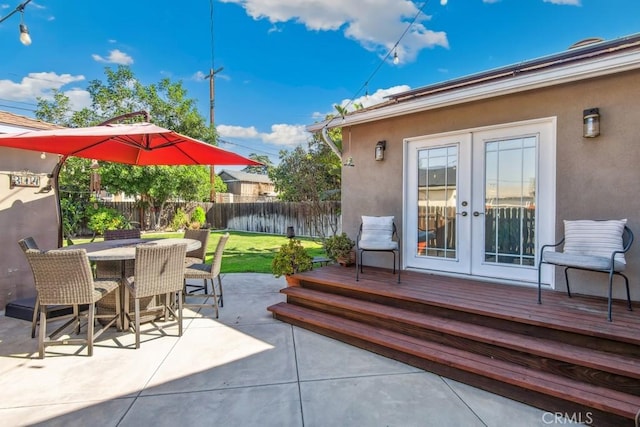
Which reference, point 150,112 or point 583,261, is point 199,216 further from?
point 583,261

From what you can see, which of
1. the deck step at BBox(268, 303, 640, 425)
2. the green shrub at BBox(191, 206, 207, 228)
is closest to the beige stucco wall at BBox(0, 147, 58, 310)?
the deck step at BBox(268, 303, 640, 425)

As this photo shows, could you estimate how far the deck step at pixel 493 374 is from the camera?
2.11 m

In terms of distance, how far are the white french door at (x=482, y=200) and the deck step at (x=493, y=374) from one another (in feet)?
5.84

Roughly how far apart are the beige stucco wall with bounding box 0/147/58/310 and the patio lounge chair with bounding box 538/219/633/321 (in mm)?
6547

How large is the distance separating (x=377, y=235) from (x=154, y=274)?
296 centimetres

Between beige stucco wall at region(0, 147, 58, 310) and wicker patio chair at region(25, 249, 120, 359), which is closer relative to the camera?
wicker patio chair at region(25, 249, 120, 359)

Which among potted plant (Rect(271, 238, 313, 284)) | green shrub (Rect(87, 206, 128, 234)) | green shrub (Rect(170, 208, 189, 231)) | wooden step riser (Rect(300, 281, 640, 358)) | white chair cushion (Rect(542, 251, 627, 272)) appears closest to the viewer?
wooden step riser (Rect(300, 281, 640, 358))

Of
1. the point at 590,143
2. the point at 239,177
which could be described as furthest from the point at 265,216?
the point at 239,177

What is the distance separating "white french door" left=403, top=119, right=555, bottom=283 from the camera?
3869 mm

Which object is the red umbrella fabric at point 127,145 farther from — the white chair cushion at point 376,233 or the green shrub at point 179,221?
the green shrub at point 179,221

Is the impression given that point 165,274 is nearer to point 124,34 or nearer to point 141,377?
point 141,377

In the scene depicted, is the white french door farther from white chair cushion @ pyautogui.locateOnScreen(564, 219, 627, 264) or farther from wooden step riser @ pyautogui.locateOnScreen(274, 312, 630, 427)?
wooden step riser @ pyautogui.locateOnScreen(274, 312, 630, 427)

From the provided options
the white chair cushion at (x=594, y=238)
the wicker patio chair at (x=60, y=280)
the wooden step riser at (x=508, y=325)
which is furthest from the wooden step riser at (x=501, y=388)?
the wicker patio chair at (x=60, y=280)

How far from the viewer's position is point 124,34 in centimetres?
987
